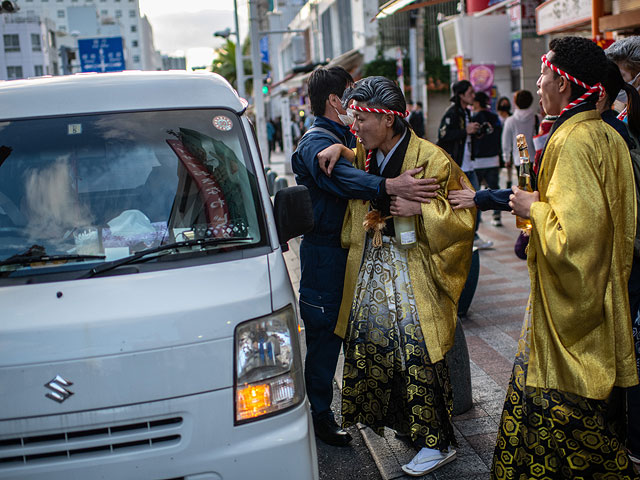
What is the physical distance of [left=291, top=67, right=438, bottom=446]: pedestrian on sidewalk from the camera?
3.34 m

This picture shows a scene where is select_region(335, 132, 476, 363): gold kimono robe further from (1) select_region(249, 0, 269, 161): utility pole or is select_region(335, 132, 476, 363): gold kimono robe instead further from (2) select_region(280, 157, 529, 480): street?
(1) select_region(249, 0, 269, 161): utility pole

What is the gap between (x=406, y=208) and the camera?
296cm

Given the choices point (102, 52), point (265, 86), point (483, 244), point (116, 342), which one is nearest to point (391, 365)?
point (116, 342)

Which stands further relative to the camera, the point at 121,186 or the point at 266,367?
the point at 121,186

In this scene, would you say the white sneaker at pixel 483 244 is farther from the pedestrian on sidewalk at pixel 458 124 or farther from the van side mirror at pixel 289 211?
the van side mirror at pixel 289 211

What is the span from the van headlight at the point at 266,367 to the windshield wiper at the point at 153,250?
41 centimetres

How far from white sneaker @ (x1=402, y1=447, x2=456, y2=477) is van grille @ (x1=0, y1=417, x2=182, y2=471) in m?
1.39

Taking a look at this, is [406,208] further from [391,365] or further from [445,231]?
[391,365]

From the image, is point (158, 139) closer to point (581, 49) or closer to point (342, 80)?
point (342, 80)

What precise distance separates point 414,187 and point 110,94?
4.57 feet

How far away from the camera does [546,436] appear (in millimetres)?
2506

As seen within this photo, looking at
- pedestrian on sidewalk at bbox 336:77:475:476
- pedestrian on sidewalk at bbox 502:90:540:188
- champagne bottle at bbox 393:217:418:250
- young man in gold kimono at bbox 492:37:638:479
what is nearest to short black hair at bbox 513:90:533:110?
pedestrian on sidewalk at bbox 502:90:540:188

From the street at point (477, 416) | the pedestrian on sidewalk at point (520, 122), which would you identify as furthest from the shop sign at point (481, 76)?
the street at point (477, 416)

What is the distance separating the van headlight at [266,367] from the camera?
7.33 feet
